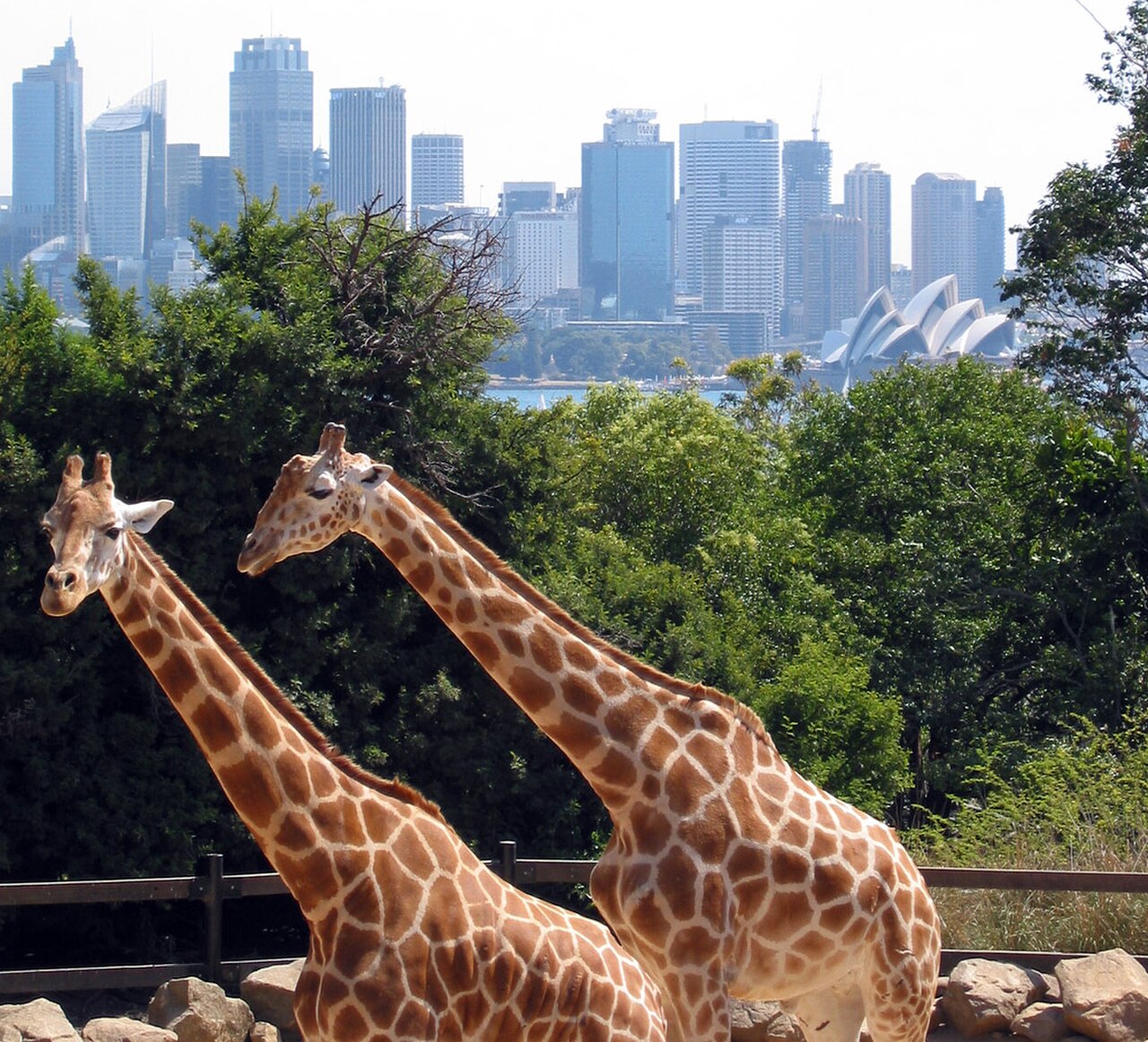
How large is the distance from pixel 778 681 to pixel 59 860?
6.74 meters

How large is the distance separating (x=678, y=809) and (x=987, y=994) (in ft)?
13.9

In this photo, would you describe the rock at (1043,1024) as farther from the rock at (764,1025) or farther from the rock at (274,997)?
the rock at (274,997)

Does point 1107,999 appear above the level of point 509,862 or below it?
below

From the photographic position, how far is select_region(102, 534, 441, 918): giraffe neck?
20.7 ft

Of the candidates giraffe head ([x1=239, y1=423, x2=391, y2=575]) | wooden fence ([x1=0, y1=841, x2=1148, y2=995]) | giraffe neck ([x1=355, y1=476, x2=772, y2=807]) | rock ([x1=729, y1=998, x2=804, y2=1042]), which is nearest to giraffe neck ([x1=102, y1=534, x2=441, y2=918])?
giraffe head ([x1=239, y1=423, x2=391, y2=575])

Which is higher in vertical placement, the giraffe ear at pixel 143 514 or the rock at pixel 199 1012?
the giraffe ear at pixel 143 514

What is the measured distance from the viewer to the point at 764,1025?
10.1 m

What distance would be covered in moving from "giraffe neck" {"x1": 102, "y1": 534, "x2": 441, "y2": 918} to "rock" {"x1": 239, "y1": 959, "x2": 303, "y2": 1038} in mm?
4067

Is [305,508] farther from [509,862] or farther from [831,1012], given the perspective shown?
[509,862]

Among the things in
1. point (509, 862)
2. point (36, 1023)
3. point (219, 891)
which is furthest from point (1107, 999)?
point (36, 1023)

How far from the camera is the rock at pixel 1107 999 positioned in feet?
32.4

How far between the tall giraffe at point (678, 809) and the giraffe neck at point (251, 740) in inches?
16.6

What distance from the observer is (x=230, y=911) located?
13898 mm

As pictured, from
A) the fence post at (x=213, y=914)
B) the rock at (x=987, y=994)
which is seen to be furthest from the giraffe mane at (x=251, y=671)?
the rock at (x=987, y=994)
